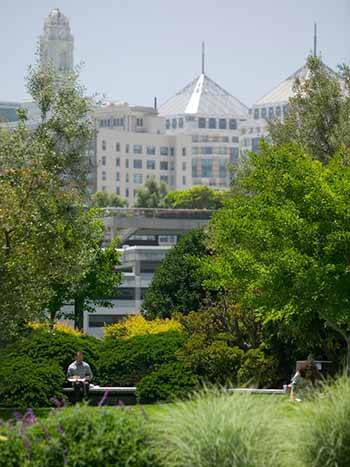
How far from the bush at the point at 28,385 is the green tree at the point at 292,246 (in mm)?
4648

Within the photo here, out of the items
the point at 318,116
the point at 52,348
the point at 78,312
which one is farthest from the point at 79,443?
the point at 78,312

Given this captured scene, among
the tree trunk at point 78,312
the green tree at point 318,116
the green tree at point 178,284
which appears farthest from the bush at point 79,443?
the tree trunk at point 78,312

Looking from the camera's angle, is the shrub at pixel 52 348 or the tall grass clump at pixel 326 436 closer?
the tall grass clump at pixel 326 436

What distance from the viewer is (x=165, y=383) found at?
3194 centimetres

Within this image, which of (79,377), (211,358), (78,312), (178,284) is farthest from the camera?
(78,312)

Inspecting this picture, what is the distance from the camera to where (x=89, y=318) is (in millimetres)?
107562

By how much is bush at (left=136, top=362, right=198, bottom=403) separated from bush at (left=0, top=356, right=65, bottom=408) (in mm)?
1837

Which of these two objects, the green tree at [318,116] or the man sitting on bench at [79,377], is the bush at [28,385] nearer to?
the man sitting on bench at [79,377]

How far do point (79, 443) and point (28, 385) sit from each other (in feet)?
48.4

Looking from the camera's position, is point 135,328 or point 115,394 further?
point 135,328

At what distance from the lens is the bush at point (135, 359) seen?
3478 centimetres

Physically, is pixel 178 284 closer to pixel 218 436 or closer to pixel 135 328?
pixel 135 328

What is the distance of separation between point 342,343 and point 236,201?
4.45 metres

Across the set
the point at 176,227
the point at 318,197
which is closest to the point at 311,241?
the point at 318,197
